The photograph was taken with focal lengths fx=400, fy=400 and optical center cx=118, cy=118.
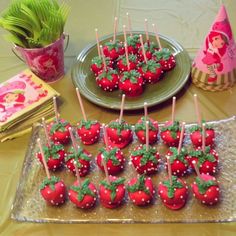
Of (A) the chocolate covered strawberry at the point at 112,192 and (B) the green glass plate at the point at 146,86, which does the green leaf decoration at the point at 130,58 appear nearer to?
(B) the green glass plate at the point at 146,86

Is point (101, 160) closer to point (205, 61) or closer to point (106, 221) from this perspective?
point (106, 221)

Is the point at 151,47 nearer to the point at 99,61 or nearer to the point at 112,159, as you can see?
the point at 99,61

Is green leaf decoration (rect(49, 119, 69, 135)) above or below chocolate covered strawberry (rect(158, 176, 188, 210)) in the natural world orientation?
above

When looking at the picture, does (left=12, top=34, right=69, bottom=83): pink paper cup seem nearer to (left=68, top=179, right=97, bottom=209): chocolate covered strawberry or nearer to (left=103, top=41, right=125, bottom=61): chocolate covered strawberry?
(left=103, top=41, right=125, bottom=61): chocolate covered strawberry

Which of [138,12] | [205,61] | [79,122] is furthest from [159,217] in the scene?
[138,12]

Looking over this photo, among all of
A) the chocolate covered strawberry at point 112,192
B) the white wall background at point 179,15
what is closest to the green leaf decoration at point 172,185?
the chocolate covered strawberry at point 112,192

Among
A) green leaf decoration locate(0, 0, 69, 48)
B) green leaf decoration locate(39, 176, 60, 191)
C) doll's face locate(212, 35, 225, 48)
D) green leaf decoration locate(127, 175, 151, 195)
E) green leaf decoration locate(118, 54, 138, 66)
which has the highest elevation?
green leaf decoration locate(0, 0, 69, 48)

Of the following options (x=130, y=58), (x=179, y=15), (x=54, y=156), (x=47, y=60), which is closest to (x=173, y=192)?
(x=54, y=156)

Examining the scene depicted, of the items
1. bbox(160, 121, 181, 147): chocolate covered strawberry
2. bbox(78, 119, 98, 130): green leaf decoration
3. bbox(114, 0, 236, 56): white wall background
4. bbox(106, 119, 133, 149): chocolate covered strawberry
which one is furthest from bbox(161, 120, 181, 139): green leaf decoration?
bbox(114, 0, 236, 56): white wall background
